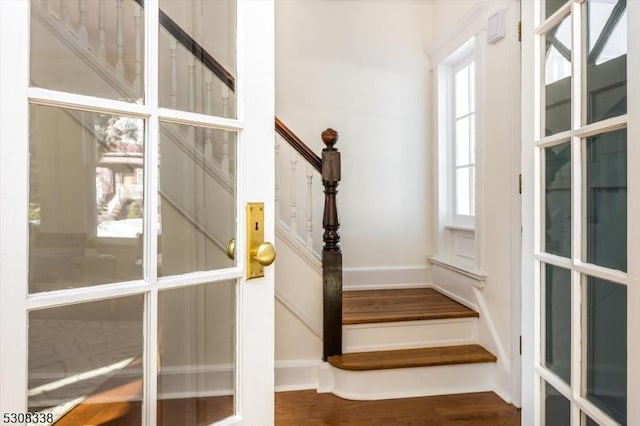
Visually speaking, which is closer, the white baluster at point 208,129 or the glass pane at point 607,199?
the white baluster at point 208,129

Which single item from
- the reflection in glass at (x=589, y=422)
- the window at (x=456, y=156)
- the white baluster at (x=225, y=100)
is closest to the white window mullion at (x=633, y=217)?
the reflection in glass at (x=589, y=422)

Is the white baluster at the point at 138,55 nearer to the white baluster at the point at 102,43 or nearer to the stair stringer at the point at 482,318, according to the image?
the white baluster at the point at 102,43

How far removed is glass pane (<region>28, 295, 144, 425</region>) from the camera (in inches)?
28.6

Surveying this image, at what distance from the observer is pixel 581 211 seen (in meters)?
1.27

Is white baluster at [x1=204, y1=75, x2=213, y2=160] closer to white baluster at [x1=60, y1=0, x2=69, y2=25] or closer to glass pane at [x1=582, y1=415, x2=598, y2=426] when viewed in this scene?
white baluster at [x1=60, y1=0, x2=69, y2=25]

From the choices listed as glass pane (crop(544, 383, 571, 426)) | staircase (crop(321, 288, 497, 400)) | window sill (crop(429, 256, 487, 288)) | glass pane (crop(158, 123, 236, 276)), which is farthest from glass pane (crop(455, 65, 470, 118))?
glass pane (crop(158, 123, 236, 276))

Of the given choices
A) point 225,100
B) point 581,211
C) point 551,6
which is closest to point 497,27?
point 551,6

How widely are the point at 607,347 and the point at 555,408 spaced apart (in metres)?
0.41

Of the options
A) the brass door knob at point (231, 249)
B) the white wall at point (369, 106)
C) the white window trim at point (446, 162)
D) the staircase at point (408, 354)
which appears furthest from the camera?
the white wall at point (369, 106)

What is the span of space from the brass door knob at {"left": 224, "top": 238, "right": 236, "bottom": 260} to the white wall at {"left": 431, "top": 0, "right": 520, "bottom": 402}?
1.74 meters

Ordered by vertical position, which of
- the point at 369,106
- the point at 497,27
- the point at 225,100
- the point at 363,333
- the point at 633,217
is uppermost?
the point at 497,27

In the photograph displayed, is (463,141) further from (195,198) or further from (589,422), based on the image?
(195,198)

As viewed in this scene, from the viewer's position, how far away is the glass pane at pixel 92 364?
0.73m

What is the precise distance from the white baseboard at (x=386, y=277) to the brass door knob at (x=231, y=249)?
2408mm
